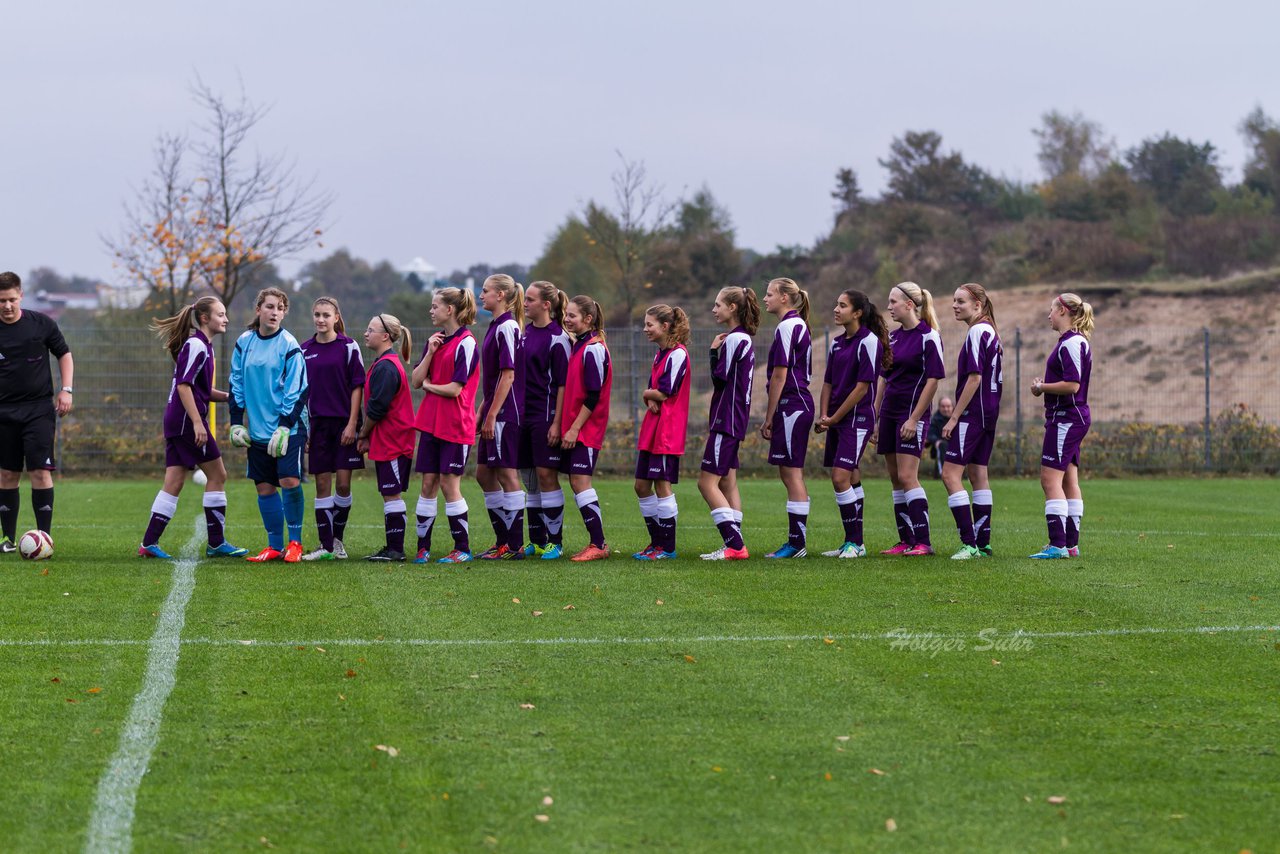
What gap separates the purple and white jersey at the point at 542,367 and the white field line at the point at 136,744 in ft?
10.1

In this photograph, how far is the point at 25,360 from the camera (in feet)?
34.4

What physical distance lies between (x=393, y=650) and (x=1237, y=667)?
386 centimetres

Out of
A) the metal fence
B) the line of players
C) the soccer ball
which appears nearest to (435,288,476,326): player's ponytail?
the line of players

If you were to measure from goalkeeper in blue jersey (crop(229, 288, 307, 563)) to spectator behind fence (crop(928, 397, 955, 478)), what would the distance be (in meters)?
13.1

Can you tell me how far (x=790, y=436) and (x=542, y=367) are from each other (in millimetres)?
1864

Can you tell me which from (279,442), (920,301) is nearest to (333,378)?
(279,442)

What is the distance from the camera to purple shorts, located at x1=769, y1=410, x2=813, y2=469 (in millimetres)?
10258

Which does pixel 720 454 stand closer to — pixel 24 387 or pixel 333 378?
pixel 333 378

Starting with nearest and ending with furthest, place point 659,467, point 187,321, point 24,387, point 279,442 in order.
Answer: point 279,442
point 659,467
point 187,321
point 24,387

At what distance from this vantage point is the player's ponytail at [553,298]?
10.3 meters

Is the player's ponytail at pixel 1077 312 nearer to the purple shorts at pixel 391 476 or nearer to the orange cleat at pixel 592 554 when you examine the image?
the orange cleat at pixel 592 554

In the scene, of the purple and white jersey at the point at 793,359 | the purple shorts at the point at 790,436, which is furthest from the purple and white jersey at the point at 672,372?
the purple shorts at the point at 790,436

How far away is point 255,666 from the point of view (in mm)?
6402

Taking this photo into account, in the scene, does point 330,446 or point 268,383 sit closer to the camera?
point 268,383
